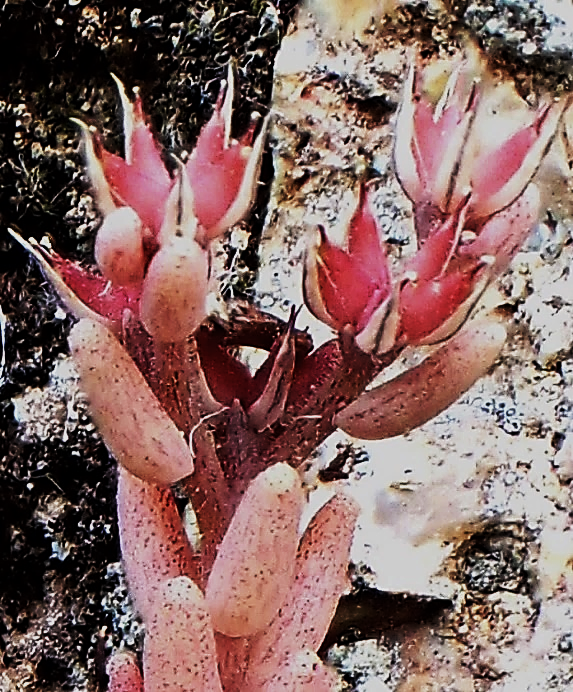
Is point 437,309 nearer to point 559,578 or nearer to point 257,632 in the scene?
point 257,632

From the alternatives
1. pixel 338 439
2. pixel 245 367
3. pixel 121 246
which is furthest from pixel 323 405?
pixel 338 439

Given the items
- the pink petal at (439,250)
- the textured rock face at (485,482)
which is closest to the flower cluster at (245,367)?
the pink petal at (439,250)

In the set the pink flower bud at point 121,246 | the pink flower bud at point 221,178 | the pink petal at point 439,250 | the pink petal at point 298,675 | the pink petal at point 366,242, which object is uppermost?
the pink flower bud at point 221,178

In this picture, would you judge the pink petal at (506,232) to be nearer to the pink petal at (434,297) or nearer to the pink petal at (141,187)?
the pink petal at (434,297)

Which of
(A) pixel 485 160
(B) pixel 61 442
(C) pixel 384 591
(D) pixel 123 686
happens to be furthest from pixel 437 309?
(B) pixel 61 442

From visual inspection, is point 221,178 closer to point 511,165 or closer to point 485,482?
point 511,165

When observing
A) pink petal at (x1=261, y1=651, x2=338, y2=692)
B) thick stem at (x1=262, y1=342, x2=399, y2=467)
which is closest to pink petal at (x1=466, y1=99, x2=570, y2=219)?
thick stem at (x1=262, y1=342, x2=399, y2=467)

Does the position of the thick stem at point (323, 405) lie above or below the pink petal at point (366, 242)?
below

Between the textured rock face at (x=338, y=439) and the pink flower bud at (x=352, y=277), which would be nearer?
the pink flower bud at (x=352, y=277)
